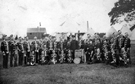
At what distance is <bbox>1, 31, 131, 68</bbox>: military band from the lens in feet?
35.8

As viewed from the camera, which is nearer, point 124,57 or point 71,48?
point 124,57

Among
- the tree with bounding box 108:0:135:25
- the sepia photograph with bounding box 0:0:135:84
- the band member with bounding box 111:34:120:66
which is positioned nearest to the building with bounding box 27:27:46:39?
the sepia photograph with bounding box 0:0:135:84

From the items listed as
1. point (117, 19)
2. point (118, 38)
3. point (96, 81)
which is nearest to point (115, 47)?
point (118, 38)

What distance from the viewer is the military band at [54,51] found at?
35.8ft

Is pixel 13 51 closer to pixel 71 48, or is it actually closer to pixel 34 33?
pixel 71 48

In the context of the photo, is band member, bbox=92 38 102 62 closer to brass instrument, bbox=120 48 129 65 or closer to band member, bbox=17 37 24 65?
brass instrument, bbox=120 48 129 65

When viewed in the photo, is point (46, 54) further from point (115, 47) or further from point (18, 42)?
point (115, 47)

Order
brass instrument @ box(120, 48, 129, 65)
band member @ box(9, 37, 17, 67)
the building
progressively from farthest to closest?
the building, band member @ box(9, 37, 17, 67), brass instrument @ box(120, 48, 129, 65)

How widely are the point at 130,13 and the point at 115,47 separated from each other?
2.43 m

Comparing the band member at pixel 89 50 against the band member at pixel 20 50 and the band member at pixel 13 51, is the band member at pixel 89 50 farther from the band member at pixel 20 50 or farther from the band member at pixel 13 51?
the band member at pixel 13 51

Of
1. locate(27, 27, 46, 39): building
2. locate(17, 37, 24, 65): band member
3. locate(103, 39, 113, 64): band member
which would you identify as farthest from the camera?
locate(27, 27, 46, 39): building

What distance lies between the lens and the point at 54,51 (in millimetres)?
12102

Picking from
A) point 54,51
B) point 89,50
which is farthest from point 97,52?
point 54,51

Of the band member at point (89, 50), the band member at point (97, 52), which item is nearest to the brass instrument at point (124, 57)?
the band member at point (97, 52)
